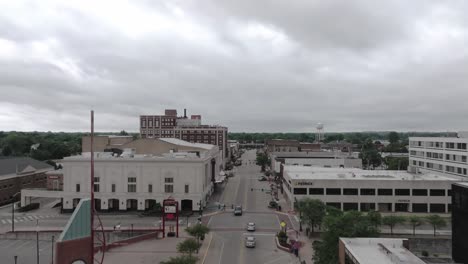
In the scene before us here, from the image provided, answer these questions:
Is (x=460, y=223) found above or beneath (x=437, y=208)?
above

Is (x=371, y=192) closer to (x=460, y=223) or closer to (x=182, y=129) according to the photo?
(x=460, y=223)

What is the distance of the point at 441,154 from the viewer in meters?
92.0

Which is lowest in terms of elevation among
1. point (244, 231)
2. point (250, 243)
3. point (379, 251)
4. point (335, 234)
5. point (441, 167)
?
point (244, 231)

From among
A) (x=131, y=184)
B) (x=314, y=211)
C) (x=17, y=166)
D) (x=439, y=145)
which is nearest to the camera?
(x=314, y=211)

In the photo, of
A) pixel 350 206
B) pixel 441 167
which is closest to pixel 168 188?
pixel 350 206

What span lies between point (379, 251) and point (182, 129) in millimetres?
135411

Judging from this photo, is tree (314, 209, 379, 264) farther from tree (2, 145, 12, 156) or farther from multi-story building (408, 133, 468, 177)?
tree (2, 145, 12, 156)

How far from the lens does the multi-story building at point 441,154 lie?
83250mm

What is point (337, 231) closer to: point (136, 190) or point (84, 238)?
point (84, 238)

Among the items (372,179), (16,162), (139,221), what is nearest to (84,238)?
(139,221)

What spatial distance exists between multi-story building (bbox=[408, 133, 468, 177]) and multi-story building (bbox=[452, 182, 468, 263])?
44.5 metres

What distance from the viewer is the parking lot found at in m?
44.2

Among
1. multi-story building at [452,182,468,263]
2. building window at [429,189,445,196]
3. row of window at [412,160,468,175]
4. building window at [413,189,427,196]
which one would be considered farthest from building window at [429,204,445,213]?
multi-story building at [452,182,468,263]

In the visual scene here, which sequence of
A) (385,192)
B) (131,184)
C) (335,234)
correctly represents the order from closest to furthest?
(335,234) < (385,192) < (131,184)
